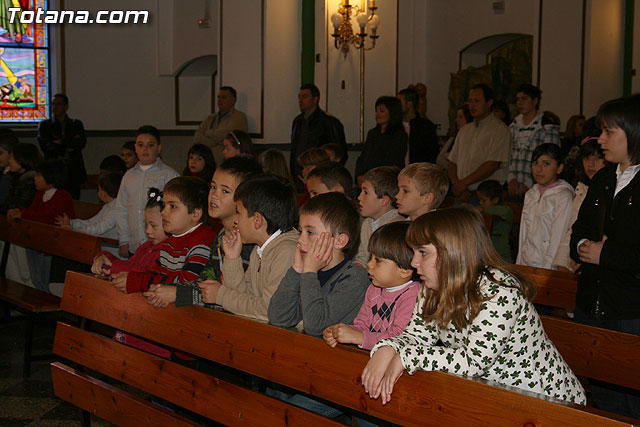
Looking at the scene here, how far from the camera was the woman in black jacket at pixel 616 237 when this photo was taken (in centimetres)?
297

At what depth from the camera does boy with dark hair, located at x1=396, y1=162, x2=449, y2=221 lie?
13.3 feet

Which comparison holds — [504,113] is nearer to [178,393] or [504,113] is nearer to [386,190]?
[386,190]

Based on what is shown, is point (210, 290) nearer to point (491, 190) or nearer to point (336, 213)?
point (336, 213)

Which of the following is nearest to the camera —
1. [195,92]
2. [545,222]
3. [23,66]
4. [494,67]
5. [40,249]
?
[545,222]

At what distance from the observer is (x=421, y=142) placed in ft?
24.1

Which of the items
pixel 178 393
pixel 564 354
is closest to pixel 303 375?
pixel 178 393

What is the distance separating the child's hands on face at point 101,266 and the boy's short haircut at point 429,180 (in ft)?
5.42

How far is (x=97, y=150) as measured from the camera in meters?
13.2

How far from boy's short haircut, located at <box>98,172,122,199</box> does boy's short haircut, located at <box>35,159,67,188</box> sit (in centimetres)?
38


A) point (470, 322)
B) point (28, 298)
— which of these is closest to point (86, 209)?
point (28, 298)

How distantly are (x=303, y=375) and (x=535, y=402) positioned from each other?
90 centimetres

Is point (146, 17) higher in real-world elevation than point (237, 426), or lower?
higher

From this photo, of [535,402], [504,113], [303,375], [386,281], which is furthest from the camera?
[504,113]

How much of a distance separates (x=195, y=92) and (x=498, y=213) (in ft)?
30.1
